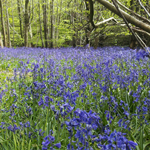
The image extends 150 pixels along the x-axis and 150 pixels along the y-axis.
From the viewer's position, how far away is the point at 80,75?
12.0 feet

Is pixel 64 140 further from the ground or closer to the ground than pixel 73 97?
closer to the ground

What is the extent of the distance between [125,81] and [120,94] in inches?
10.8

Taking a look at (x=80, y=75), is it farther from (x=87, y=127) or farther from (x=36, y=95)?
(x=87, y=127)

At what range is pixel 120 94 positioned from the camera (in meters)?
3.00

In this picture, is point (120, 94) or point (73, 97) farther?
point (120, 94)

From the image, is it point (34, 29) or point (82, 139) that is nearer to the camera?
point (82, 139)

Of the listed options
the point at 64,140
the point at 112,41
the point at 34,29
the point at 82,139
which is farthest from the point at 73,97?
the point at 34,29

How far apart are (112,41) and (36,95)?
18.0 metres

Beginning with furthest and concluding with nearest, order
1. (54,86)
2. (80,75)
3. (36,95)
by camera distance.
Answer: (80,75)
(54,86)
(36,95)

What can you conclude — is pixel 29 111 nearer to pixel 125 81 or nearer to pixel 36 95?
pixel 36 95

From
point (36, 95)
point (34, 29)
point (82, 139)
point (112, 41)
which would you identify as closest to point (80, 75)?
point (36, 95)

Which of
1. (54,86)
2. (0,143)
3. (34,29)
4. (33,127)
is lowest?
(0,143)

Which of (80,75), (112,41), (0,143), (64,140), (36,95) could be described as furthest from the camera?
(112,41)

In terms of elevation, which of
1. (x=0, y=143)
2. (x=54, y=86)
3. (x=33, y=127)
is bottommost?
(x=0, y=143)
